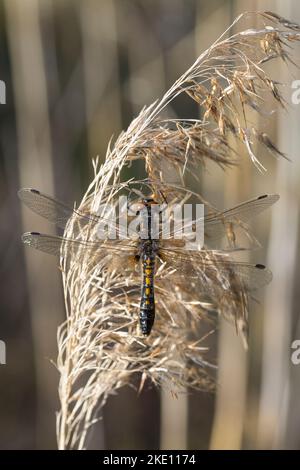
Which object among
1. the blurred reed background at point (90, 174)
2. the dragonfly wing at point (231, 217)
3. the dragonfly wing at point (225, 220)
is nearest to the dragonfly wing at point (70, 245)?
the dragonfly wing at point (225, 220)

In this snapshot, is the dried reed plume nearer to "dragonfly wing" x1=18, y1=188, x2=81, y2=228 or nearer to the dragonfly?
the dragonfly

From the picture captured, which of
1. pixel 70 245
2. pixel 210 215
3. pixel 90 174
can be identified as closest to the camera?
pixel 70 245

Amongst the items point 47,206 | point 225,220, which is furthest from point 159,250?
point 47,206

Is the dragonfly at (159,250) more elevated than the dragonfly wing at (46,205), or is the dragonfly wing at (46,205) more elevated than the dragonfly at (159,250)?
the dragonfly wing at (46,205)

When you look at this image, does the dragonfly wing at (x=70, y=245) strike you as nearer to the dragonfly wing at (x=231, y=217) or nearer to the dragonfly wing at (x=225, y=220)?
the dragonfly wing at (x=225, y=220)

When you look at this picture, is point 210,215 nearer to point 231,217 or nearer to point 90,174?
point 231,217

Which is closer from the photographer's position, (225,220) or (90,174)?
(225,220)

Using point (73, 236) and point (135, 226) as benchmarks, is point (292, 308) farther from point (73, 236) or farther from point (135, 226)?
point (73, 236)
